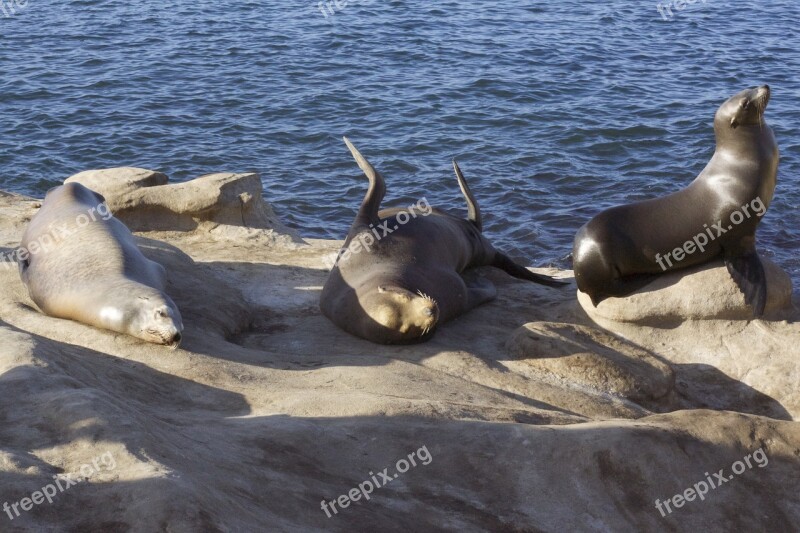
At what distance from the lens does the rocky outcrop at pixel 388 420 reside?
3.65 metres

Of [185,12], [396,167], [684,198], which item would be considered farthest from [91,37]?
[684,198]

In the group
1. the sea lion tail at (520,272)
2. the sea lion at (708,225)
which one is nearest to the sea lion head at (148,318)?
the sea lion at (708,225)

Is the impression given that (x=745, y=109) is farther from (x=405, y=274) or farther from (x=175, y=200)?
(x=175, y=200)

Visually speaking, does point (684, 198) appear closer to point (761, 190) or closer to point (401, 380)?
point (761, 190)

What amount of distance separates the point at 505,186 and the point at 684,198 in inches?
185

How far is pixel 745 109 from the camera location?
7148mm

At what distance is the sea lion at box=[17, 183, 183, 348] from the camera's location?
6.17m

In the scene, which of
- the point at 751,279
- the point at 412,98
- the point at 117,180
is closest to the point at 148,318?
the point at 117,180

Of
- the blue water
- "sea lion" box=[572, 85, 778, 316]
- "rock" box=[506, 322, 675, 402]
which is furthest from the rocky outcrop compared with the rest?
the blue water

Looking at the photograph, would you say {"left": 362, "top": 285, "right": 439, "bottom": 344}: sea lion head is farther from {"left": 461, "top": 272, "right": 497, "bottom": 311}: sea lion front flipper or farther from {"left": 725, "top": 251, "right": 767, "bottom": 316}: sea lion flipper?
{"left": 725, "top": 251, "right": 767, "bottom": 316}: sea lion flipper

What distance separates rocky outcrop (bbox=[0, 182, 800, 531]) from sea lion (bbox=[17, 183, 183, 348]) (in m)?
0.13

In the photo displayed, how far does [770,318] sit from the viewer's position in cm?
736

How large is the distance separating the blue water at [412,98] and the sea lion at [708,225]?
9.33 ft

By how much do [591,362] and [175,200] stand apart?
14.8 ft
